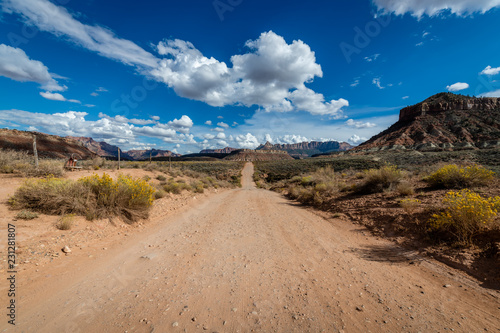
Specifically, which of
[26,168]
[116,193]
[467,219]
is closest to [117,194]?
[116,193]

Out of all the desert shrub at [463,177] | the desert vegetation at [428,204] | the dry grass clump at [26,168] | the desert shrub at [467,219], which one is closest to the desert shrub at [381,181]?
the desert vegetation at [428,204]

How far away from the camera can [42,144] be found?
54.1 m

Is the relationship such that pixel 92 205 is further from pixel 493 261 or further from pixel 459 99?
pixel 459 99

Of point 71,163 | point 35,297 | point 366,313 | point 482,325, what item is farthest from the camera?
point 71,163

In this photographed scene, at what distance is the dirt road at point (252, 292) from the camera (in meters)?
2.39

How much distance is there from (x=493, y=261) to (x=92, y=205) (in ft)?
31.4

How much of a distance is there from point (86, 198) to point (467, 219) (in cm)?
1011

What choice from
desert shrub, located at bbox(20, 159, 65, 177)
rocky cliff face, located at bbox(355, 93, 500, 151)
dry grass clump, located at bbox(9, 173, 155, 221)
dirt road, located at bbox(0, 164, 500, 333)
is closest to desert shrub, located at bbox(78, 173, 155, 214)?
dry grass clump, located at bbox(9, 173, 155, 221)

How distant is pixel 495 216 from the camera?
426 centimetres

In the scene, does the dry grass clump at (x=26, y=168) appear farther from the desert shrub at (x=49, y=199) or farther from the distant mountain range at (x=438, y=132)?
the distant mountain range at (x=438, y=132)

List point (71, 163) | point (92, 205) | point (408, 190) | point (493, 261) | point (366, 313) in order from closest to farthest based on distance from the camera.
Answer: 1. point (366, 313)
2. point (493, 261)
3. point (92, 205)
4. point (408, 190)
5. point (71, 163)

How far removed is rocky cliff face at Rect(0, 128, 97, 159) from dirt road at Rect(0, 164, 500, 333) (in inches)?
1703

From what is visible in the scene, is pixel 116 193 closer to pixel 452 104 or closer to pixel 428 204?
pixel 428 204

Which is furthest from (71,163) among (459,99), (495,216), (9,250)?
(459,99)
